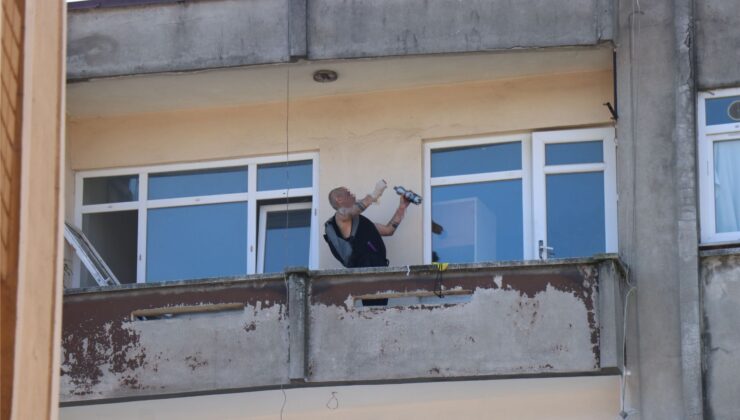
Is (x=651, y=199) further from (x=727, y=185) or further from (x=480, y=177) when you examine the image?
(x=480, y=177)

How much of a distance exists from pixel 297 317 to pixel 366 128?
2.60 m

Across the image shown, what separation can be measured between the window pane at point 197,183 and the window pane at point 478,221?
213 centimetres

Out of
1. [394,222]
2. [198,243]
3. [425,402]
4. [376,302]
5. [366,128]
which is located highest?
[366,128]

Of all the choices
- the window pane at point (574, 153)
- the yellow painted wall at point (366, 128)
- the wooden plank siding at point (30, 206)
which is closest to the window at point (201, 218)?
the yellow painted wall at point (366, 128)

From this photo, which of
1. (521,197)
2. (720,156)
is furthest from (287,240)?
(720,156)

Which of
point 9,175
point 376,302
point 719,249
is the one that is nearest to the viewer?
point 9,175

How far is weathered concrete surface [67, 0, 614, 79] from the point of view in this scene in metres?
19.0

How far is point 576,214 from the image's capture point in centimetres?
1945

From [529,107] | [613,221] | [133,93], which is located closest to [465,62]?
[529,107]

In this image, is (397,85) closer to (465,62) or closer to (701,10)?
(465,62)

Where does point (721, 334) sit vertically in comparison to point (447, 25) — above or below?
below

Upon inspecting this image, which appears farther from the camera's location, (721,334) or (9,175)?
(721,334)

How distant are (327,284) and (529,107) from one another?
2883 mm

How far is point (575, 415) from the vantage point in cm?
1841
